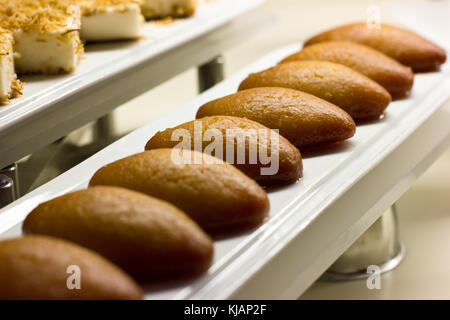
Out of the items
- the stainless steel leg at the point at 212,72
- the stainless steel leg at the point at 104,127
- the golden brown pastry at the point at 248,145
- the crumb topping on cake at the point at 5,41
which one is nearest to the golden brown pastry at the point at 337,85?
the golden brown pastry at the point at 248,145

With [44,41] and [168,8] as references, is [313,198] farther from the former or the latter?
[168,8]

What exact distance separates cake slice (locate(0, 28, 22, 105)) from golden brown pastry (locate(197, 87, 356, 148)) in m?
0.36

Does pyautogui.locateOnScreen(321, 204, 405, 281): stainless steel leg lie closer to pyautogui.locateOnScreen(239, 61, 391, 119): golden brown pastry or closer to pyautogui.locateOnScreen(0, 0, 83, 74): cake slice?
pyautogui.locateOnScreen(239, 61, 391, 119): golden brown pastry

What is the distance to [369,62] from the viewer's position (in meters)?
1.32

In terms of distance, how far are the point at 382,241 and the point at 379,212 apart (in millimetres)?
476

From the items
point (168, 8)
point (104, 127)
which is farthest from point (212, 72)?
point (104, 127)

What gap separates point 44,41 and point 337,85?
608mm

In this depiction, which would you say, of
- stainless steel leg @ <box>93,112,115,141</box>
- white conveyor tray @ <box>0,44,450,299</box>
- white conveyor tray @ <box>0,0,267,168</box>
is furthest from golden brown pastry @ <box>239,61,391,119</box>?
stainless steel leg @ <box>93,112,115,141</box>

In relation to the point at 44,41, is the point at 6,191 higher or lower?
lower

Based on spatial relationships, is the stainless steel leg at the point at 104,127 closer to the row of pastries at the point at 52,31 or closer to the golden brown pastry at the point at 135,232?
the row of pastries at the point at 52,31

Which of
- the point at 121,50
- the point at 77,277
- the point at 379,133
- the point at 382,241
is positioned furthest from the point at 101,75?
the point at 77,277

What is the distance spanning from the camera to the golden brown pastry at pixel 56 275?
63cm

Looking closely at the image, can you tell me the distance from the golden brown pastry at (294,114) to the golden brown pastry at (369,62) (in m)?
0.23

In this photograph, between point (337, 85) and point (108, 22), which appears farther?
point (108, 22)
